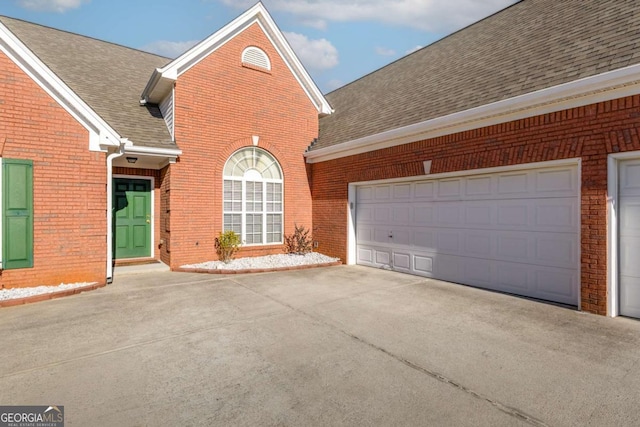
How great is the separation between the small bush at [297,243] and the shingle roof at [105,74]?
454cm

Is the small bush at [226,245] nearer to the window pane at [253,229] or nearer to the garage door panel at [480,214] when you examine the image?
the window pane at [253,229]

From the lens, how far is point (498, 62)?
7.95 m

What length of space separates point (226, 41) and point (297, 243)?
21.8 feet

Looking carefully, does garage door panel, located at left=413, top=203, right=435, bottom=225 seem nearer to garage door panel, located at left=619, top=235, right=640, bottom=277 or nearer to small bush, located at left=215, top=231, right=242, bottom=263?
garage door panel, located at left=619, top=235, right=640, bottom=277

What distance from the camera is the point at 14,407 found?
2949mm

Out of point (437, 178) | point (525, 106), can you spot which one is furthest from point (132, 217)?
point (525, 106)

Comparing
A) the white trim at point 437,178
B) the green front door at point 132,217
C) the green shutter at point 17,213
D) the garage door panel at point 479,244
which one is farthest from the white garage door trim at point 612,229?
the green front door at point 132,217

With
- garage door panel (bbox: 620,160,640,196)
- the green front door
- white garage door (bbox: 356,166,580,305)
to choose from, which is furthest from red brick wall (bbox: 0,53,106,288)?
garage door panel (bbox: 620,160,640,196)

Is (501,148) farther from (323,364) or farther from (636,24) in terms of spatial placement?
(323,364)

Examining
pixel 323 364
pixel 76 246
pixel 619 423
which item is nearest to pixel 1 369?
pixel 323 364

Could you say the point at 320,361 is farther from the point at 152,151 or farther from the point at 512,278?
the point at 152,151

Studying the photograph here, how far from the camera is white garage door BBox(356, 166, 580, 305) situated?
6066 mm

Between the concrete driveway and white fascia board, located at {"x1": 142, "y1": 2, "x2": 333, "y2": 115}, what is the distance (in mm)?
6124

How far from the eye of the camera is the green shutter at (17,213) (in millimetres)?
6371
